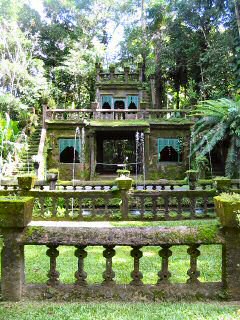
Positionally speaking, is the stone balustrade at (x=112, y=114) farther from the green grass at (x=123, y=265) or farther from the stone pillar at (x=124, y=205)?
the green grass at (x=123, y=265)

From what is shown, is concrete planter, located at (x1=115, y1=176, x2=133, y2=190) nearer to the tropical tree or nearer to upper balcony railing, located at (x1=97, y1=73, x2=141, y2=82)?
the tropical tree

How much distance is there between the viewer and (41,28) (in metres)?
31.4

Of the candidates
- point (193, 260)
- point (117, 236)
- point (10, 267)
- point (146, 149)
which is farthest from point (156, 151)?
point (10, 267)

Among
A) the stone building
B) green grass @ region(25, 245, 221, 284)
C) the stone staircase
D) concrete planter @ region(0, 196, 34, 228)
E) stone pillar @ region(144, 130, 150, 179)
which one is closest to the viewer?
concrete planter @ region(0, 196, 34, 228)

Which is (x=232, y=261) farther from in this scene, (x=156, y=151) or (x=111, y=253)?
(x=156, y=151)

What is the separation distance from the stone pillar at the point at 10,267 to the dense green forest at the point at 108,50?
1475 cm

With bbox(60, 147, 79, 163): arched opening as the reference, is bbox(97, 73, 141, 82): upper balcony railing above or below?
above

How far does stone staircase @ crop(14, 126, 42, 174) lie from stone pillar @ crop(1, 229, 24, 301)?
1461cm

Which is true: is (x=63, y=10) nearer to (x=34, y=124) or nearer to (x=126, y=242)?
(x=34, y=124)

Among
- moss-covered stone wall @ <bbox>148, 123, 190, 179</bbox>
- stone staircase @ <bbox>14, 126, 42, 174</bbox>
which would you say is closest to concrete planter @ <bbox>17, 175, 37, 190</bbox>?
stone staircase @ <bbox>14, 126, 42, 174</bbox>

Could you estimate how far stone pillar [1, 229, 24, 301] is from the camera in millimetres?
3391

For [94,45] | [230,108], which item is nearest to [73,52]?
[94,45]

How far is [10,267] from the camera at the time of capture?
339cm

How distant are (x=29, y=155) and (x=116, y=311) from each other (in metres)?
17.0
